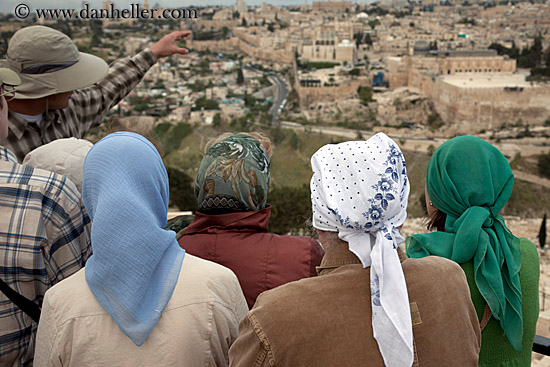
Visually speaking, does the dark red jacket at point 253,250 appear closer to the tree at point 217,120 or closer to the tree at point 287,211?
the tree at point 287,211

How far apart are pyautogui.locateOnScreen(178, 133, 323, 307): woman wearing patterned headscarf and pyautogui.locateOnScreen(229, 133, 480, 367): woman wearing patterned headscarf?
0.23 metres

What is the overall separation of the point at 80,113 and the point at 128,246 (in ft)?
3.51

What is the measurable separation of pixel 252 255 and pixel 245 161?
0.64 ft

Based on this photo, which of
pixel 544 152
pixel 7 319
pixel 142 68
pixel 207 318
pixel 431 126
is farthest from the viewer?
pixel 431 126

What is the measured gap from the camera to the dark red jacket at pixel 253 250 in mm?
1016

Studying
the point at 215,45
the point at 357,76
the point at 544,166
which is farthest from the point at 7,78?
the point at 215,45

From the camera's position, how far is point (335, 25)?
134ft

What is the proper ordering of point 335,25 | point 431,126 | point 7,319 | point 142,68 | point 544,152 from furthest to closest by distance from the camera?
point 335,25, point 431,126, point 544,152, point 142,68, point 7,319

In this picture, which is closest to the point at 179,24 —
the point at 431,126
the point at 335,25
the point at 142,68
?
the point at 335,25

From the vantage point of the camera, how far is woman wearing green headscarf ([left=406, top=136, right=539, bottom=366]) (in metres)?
1.03

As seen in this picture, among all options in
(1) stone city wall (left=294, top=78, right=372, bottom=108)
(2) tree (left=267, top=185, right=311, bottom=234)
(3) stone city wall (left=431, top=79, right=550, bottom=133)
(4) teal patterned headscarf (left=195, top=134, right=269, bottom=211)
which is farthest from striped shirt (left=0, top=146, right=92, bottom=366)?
(1) stone city wall (left=294, top=78, right=372, bottom=108)

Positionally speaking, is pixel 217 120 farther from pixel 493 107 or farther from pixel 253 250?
pixel 253 250

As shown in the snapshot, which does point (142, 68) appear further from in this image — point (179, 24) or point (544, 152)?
point (179, 24)

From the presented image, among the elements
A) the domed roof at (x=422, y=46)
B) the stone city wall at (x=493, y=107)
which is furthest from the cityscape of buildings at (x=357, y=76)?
the domed roof at (x=422, y=46)
